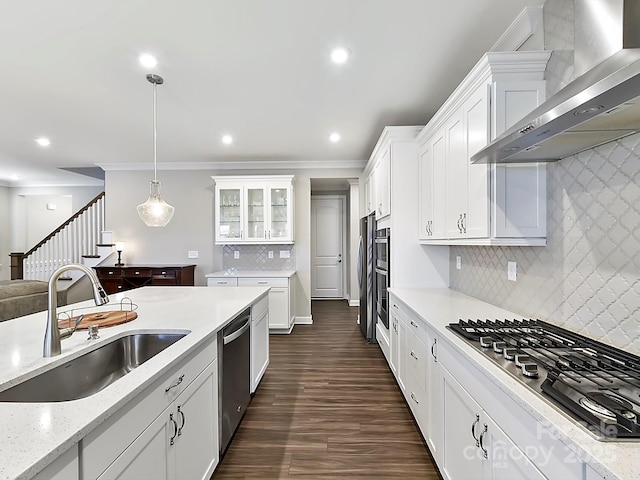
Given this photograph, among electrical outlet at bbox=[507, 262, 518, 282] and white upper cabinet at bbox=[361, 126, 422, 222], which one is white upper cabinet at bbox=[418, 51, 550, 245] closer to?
electrical outlet at bbox=[507, 262, 518, 282]

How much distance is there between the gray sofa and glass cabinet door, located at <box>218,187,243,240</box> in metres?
2.23

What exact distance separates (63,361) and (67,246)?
18.5ft

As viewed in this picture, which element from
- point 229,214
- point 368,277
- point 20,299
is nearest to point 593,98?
point 368,277

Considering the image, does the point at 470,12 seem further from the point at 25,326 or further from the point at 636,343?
the point at 25,326

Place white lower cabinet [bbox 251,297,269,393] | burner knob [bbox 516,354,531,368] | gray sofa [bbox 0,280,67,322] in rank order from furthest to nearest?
gray sofa [bbox 0,280,67,322] → white lower cabinet [bbox 251,297,269,393] → burner knob [bbox 516,354,531,368]

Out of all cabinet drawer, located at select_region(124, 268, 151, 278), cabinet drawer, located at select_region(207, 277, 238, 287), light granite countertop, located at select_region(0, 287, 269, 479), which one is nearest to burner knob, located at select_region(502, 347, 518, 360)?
light granite countertop, located at select_region(0, 287, 269, 479)

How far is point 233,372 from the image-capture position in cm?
209

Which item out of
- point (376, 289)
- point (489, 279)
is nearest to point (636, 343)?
point (489, 279)

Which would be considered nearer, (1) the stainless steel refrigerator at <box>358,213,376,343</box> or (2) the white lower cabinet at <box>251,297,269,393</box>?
(2) the white lower cabinet at <box>251,297,269,393</box>

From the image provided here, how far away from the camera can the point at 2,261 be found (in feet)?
23.9

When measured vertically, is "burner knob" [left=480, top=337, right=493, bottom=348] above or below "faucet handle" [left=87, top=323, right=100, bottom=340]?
below

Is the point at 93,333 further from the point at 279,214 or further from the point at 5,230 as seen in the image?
the point at 5,230

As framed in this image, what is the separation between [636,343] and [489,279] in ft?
3.68

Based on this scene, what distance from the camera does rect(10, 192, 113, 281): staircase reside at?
5578 millimetres
